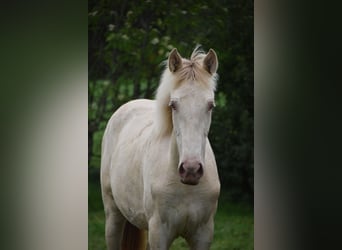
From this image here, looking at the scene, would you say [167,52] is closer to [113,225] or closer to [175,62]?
[175,62]

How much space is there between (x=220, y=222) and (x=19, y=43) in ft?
5.57

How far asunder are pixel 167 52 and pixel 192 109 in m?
A: 0.89

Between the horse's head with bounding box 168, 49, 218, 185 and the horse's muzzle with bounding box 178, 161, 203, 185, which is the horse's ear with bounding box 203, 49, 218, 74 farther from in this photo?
the horse's muzzle with bounding box 178, 161, 203, 185

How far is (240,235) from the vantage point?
346cm

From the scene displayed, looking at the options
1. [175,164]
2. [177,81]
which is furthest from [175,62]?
[175,164]

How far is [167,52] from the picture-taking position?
3.45m

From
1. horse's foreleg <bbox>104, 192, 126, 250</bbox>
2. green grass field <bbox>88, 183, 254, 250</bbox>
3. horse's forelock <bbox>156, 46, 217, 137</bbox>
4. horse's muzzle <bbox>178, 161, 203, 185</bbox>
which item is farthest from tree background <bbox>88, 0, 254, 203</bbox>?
horse's muzzle <bbox>178, 161, 203, 185</bbox>

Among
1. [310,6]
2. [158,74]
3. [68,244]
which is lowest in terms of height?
[68,244]

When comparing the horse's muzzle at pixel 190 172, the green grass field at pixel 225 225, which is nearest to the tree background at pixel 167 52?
the green grass field at pixel 225 225

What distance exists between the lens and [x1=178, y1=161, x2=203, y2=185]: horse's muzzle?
259 cm

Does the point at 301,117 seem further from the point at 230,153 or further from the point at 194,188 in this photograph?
the point at 194,188

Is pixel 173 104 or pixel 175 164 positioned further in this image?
pixel 175 164

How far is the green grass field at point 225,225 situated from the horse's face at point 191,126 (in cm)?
78

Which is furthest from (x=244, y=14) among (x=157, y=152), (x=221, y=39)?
(x=157, y=152)
